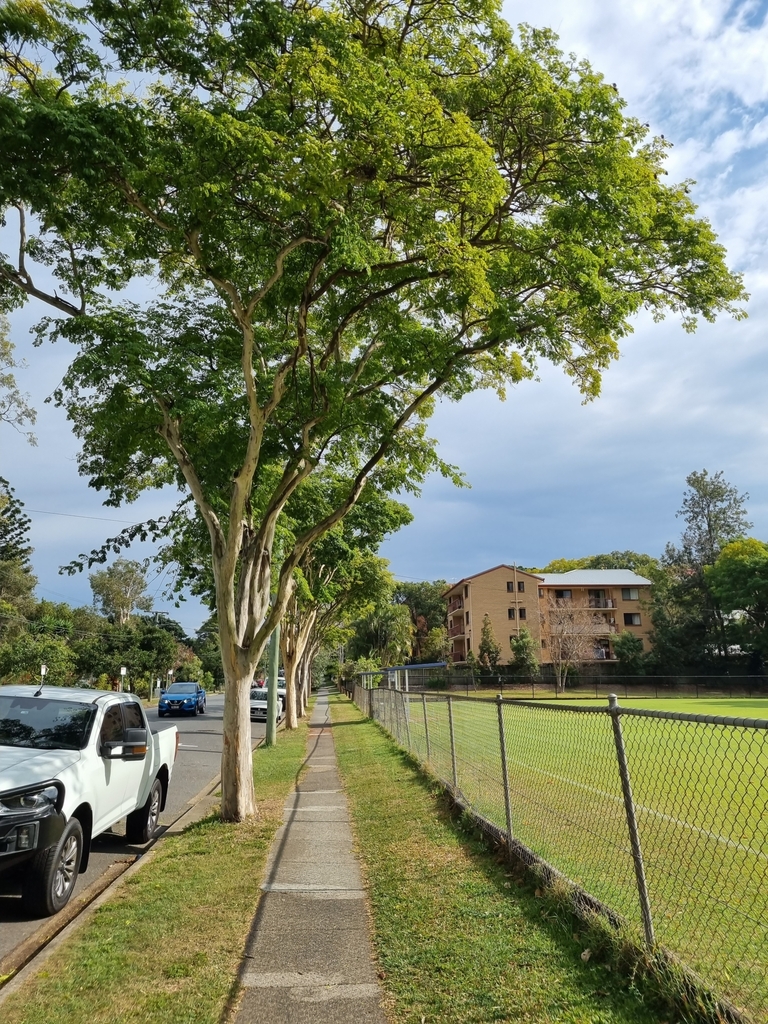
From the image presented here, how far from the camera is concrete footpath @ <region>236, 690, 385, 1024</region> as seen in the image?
159 inches

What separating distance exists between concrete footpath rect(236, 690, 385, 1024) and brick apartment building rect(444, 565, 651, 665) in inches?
2227

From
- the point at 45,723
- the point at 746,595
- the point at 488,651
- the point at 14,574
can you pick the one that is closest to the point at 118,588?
the point at 14,574

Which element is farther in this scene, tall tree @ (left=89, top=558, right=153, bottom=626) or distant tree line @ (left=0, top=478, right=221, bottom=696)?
tall tree @ (left=89, top=558, right=153, bottom=626)

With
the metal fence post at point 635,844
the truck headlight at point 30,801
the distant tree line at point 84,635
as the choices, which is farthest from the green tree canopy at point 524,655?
the metal fence post at point 635,844

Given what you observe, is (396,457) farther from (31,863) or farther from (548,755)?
(31,863)

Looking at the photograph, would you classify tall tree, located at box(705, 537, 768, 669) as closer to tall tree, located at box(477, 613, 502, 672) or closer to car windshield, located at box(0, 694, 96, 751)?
tall tree, located at box(477, 613, 502, 672)

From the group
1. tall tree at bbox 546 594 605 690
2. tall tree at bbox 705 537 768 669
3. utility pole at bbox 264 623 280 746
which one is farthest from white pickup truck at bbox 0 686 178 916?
tall tree at bbox 705 537 768 669

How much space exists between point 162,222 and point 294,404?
317cm

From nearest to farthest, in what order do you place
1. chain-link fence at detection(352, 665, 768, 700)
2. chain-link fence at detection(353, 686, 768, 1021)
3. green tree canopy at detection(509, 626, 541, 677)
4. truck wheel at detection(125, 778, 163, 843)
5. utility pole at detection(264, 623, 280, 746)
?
chain-link fence at detection(353, 686, 768, 1021), truck wheel at detection(125, 778, 163, 843), utility pole at detection(264, 623, 280, 746), chain-link fence at detection(352, 665, 768, 700), green tree canopy at detection(509, 626, 541, 677)

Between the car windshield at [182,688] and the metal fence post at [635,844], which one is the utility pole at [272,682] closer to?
the metal fence post at [635,844]

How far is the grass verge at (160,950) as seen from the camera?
13.3ft

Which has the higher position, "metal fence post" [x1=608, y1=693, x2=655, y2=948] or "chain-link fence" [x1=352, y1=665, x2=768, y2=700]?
"metal fence post" [x1=608, y1=693, x2=655, y2=948]

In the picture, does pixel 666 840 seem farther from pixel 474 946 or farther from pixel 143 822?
pixel 143 822

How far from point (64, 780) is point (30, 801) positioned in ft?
1.34
